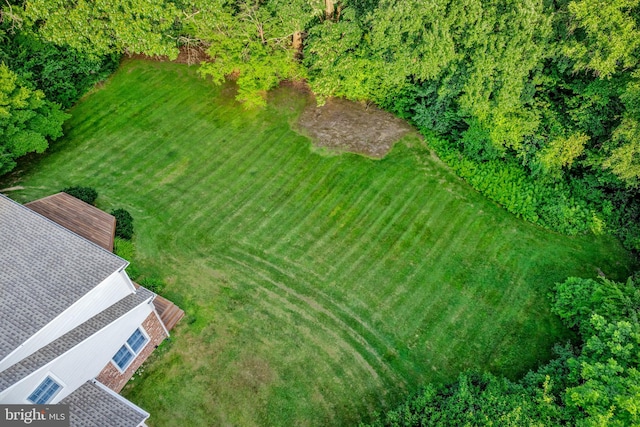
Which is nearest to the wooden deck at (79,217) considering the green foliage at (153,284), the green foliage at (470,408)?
the green foliage at (153,284)

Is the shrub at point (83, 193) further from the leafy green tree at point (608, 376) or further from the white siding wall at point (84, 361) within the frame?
the leafy green tree at point (608, 376)

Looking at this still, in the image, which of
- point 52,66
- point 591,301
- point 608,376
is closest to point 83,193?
point 52,66

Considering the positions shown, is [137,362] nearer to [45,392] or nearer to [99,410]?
[99,410]

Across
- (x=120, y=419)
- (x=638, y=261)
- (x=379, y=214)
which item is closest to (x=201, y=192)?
(x=379, y=214)

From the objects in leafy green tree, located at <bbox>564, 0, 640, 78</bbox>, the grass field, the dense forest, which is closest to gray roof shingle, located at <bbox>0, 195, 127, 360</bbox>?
the grass field

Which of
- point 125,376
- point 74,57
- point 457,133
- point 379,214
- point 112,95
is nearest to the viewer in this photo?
point 125,376

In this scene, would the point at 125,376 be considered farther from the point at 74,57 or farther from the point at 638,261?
the point at 638,261
